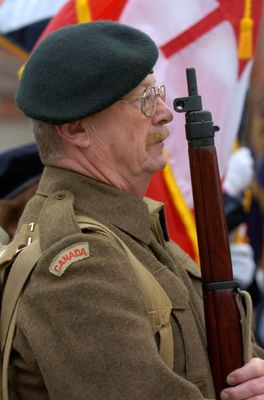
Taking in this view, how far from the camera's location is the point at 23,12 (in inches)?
177

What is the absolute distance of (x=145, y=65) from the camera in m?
1.60

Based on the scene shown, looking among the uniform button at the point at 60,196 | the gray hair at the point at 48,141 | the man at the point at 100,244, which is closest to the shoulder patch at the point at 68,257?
the man at the point at 100,244

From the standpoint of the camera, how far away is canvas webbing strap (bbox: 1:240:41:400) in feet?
4.89

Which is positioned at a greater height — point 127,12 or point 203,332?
point 127,12

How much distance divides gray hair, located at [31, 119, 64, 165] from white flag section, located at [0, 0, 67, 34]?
282 cm

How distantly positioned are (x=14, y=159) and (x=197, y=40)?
773mm

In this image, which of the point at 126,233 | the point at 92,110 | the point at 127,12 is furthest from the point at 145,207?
the point at 127,12

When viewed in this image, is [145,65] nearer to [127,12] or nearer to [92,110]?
[92,110]

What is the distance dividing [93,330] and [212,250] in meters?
0.36

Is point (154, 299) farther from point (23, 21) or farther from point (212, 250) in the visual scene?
point (23, 21)

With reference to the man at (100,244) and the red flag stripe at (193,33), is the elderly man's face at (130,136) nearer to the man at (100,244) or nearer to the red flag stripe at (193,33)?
the man at (100,244)

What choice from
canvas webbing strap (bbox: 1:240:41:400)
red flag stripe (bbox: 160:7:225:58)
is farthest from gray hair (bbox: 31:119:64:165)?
A: red flag stripe (bbox: 160:7:225:58)

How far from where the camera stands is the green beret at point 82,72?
1560 millimetres

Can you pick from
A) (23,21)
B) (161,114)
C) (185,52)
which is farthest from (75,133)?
(23,21)
